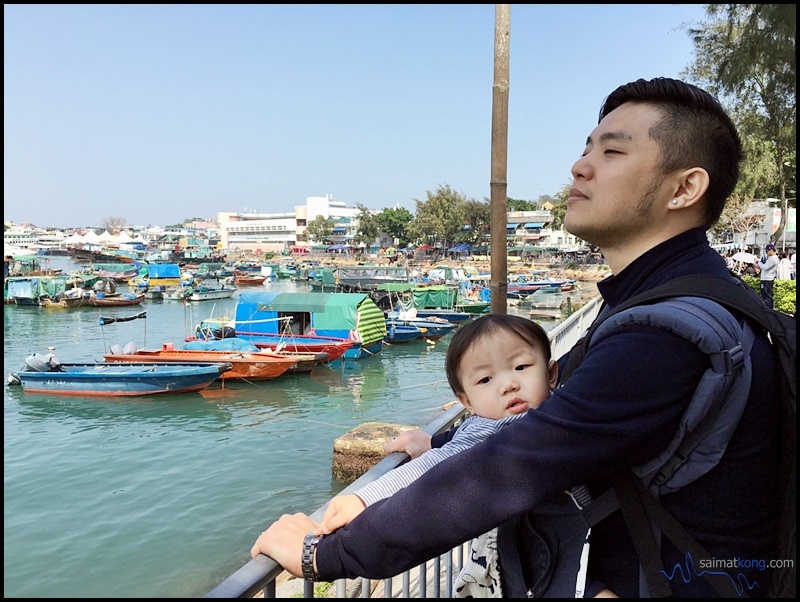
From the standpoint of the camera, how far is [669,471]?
1131 millimetres

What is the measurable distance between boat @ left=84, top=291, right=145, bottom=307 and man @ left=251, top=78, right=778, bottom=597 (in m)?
46.9

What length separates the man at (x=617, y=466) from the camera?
1080mm

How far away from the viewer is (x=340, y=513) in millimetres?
1300

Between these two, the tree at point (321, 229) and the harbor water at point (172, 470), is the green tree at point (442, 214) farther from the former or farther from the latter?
the harbor water at point (172, 470)

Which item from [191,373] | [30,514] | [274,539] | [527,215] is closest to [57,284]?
[191,373]

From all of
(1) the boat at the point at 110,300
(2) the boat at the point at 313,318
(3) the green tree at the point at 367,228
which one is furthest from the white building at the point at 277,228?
(2) the boat at the point at 313,318

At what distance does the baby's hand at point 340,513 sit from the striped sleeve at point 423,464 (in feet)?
0.09

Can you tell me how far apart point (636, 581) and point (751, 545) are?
Result: 0.23 m

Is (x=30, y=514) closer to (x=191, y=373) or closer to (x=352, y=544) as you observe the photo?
(x=191, y=373)

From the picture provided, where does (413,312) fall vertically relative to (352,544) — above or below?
below

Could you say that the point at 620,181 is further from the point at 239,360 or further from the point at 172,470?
the point at 239,360

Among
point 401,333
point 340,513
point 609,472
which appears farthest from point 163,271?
point 609,472

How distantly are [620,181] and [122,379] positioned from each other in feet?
64.1

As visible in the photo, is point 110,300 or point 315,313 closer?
point 315,313
